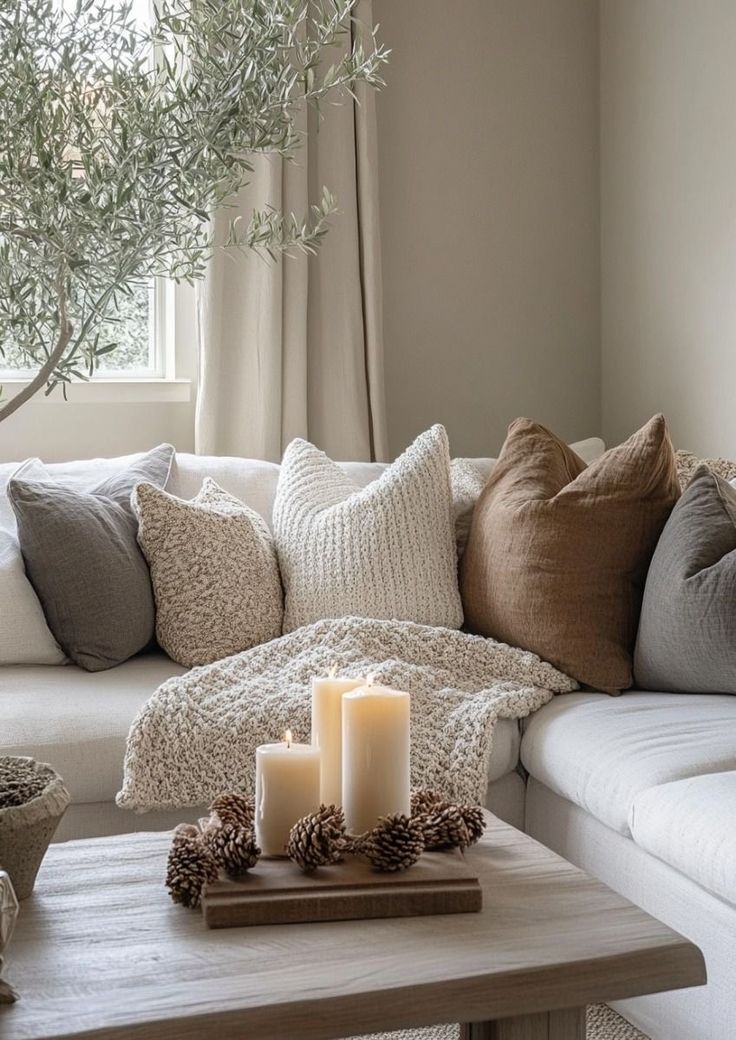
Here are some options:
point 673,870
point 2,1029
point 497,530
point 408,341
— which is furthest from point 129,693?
point 408,341

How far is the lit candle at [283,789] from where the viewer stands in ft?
4.77

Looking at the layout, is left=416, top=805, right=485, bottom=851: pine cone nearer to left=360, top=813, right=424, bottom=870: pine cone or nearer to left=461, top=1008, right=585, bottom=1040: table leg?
left=360, top=813, right=424, bottom=870: pine cone

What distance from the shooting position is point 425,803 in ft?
5.24

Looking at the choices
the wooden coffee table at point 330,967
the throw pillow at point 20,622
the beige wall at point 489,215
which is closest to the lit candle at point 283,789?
the wooden coffee table at point 330,967

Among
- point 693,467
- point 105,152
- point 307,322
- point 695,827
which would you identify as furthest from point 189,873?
point 307,322

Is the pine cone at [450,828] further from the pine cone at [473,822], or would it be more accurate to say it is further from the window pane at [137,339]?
the window pane at [137,339]

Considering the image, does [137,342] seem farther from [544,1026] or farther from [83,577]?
[544,1026]

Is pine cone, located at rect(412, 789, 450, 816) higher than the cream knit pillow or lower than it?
lower

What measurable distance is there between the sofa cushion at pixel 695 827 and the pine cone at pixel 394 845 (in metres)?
0.53

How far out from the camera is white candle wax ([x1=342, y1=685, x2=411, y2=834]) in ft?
4.76

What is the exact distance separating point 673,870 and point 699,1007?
0.66ft

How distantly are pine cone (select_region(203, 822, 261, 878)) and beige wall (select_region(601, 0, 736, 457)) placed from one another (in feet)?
8.20

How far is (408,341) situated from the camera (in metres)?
4.03

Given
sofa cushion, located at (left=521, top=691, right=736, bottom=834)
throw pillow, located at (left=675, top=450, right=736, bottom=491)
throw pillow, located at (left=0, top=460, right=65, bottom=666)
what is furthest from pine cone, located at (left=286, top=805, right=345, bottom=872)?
throw pillow, located at (left=675, top=450, right=736, bottom=491)
